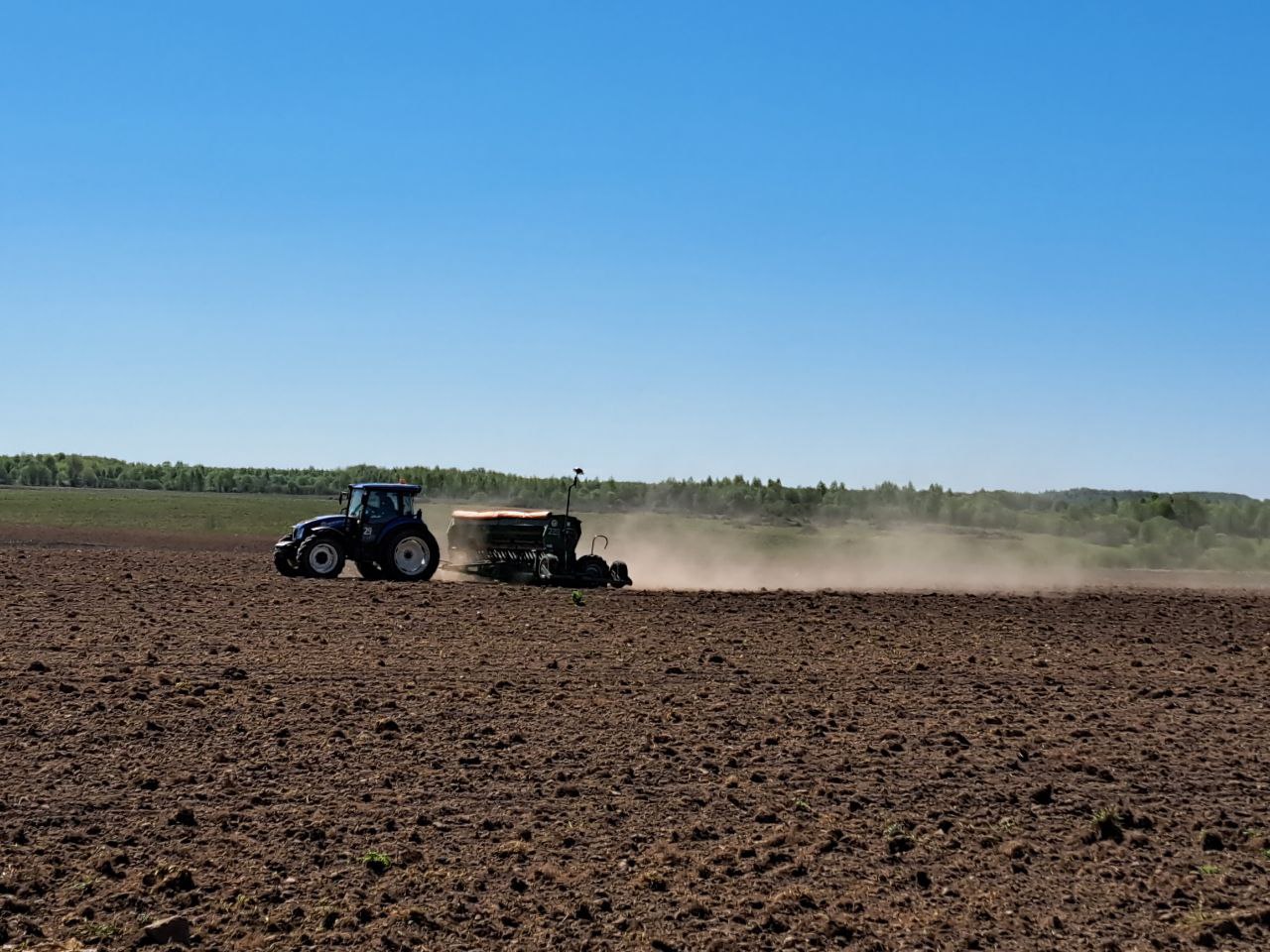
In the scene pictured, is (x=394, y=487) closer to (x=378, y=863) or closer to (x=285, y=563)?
(x=285, y=563)

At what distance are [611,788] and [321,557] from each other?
784 inches

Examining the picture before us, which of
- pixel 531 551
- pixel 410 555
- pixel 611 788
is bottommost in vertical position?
pixel 611 788

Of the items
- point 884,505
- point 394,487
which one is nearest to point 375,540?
point 394,487

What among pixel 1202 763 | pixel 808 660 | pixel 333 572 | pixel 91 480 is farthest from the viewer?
pixel 91 480

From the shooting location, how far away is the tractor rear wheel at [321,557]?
31.3m

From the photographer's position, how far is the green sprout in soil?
1030 cm

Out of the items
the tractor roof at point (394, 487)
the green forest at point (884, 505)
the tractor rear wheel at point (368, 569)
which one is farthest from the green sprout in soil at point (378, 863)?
the green forest at point (884, 505)

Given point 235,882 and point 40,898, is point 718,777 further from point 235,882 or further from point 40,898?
point 40,898

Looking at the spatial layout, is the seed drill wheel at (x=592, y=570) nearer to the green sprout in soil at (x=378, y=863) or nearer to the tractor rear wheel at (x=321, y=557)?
the tractor rear wheel at (x=321, y=557)

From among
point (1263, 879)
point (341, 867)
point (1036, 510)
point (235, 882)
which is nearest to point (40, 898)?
point (235, 882)

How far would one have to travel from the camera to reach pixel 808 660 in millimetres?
21547

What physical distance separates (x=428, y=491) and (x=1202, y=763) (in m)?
86.1

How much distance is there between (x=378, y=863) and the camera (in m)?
10.4

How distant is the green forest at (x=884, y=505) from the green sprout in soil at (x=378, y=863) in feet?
164
